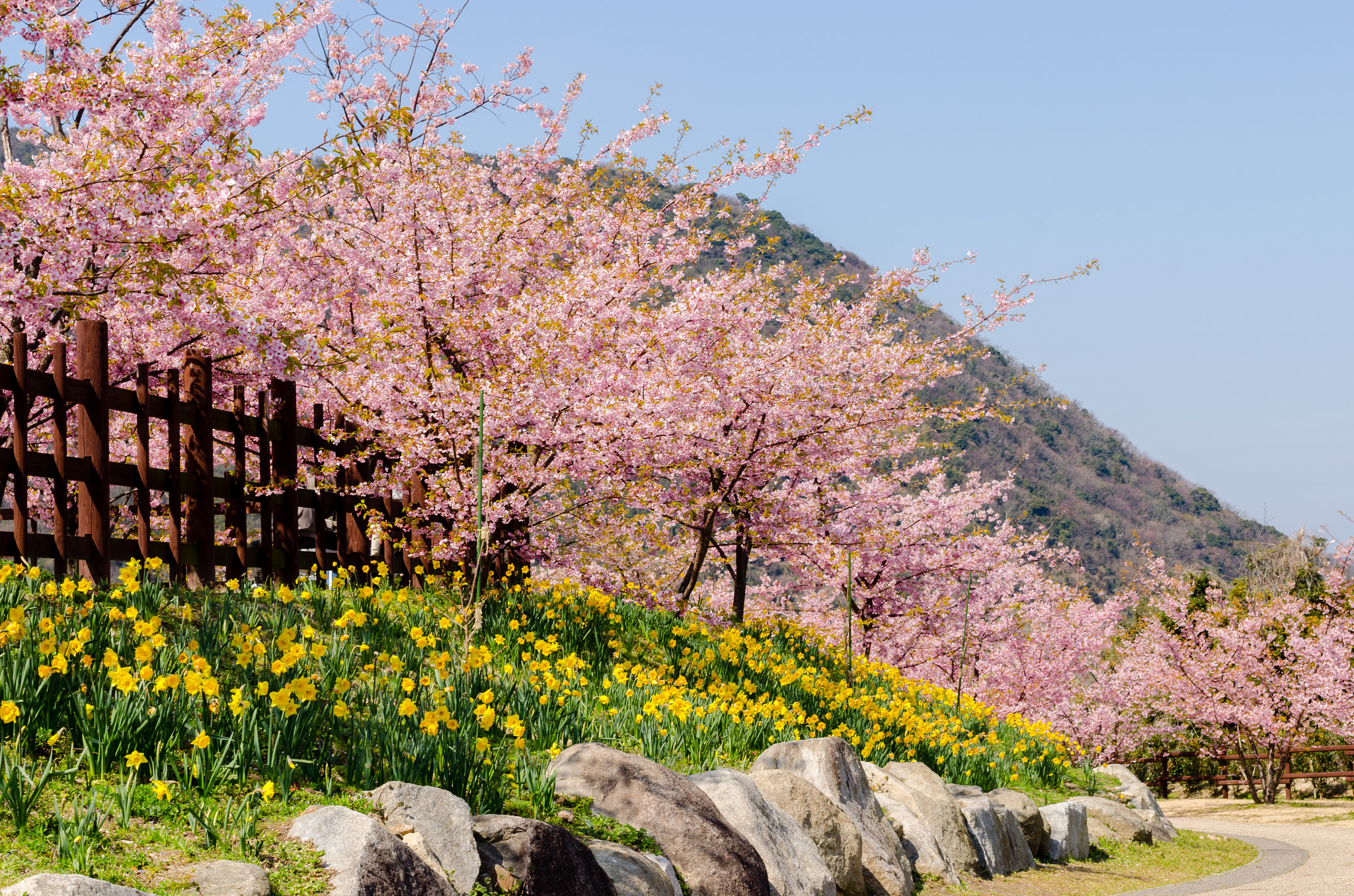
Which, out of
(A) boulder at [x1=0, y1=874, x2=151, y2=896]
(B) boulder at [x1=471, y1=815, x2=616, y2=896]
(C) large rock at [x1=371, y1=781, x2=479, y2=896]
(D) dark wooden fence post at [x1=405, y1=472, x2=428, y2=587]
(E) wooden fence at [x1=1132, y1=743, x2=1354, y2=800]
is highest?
(D) dark wooden fence post at [x1=405, y1=472, x2=428, y2=587]

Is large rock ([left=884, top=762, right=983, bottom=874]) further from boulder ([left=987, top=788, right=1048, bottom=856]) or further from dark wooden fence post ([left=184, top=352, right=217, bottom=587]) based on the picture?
dark wooden fence post ([left=184, top=352, right=217, bottom=587])

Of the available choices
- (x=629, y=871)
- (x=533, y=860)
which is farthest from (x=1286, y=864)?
(x=533, y=860)

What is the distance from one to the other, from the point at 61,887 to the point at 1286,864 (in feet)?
38.6

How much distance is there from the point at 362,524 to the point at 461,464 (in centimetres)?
123

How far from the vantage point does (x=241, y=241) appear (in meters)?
9.06

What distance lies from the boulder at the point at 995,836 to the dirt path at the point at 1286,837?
3.41ft

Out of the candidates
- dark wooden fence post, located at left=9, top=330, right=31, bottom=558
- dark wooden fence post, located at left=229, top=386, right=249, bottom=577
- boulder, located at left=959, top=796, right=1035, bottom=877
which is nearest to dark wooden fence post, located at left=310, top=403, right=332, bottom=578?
dark wooden fence post, located at left=229, top=386, right=249, bottom=577

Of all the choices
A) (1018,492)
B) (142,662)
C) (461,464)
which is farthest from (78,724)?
(1018,492)

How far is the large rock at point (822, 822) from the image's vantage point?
6.38 meters

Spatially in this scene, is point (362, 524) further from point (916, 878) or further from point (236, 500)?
point (916, 878)

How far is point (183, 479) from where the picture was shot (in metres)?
7.55

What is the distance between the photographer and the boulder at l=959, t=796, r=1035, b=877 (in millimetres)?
8234

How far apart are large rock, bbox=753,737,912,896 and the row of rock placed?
1 cm

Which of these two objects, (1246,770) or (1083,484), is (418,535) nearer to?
(1246,770)
